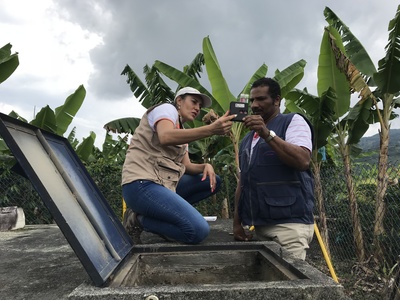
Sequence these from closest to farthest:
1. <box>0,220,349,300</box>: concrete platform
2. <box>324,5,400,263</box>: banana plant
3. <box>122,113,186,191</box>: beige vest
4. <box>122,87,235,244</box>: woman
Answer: <box>0,220,349,300</box>: concrete platform
<box>122,87,235,244</box>: woman
<box>122,113,186,191</box>: beige vest
<box>324,5,400,263</box>: banana plant

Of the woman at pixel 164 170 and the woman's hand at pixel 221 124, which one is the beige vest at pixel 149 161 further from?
the woman's hand at pixel 221 124

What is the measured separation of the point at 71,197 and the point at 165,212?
81cm

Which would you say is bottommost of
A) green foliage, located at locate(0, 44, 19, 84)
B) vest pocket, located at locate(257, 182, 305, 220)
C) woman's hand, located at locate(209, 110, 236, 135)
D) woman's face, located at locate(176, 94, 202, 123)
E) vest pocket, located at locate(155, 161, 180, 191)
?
vest pocket, located at locate(257, 182, 305, 220)

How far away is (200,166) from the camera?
3234 millimetres

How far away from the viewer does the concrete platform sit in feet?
4.34

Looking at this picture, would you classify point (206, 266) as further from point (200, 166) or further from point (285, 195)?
point (200, 166)

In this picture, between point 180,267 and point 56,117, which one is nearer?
point 180,267

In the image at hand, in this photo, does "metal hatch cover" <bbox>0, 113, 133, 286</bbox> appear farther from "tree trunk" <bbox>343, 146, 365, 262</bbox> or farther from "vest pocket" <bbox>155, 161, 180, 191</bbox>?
"tree trunk" <bbox>343, 146, 365, 262</bbox>

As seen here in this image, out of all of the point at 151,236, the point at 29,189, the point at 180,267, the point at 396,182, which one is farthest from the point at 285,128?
the point at 29,189

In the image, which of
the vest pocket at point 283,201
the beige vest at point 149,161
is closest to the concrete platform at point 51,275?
the vest pocket at point 283,201

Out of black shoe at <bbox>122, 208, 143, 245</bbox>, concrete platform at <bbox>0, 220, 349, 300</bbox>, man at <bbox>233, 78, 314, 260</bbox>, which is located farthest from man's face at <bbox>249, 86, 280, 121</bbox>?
black shoe at <bbox>122, 208, 143, 245</bbox>

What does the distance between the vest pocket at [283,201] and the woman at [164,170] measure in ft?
1.50

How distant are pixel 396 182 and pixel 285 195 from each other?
3.73 m

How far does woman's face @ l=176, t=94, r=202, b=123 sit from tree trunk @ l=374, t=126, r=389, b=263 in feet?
11.4
